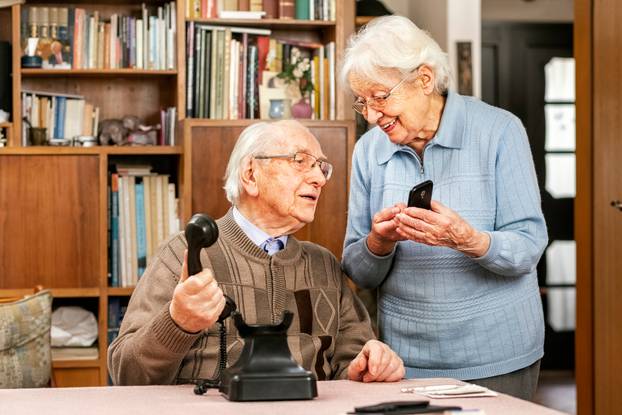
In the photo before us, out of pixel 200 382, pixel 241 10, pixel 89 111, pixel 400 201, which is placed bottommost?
pixel 200 382

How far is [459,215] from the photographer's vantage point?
237 centimetres

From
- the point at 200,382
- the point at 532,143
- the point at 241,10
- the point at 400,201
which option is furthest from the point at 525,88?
the point at 200,382

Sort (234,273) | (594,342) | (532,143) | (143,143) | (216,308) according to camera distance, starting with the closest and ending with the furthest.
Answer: (216,308) < (234,273) < (594,342) < (143,143) < (532,143)

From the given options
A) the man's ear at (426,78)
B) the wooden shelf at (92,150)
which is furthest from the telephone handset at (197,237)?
the wooden shelf at (92,150)

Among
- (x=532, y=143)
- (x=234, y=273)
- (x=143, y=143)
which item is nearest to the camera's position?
(x=234, y=273)

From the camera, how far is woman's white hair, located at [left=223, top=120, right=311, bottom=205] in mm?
2525

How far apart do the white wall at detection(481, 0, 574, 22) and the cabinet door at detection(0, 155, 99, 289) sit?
130 inches

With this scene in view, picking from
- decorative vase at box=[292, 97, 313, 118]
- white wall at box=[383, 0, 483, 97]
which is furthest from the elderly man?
white wall at box=[383, 0, 483, 97]

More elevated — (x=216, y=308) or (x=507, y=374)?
(x=216, y=308)

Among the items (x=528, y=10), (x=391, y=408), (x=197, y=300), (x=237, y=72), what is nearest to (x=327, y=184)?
(x=237, y=72)

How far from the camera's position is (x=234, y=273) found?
241 centimetres

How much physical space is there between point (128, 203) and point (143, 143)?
34 cm

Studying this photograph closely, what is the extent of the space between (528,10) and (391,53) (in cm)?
467

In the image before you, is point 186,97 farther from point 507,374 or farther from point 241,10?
point 507,374
